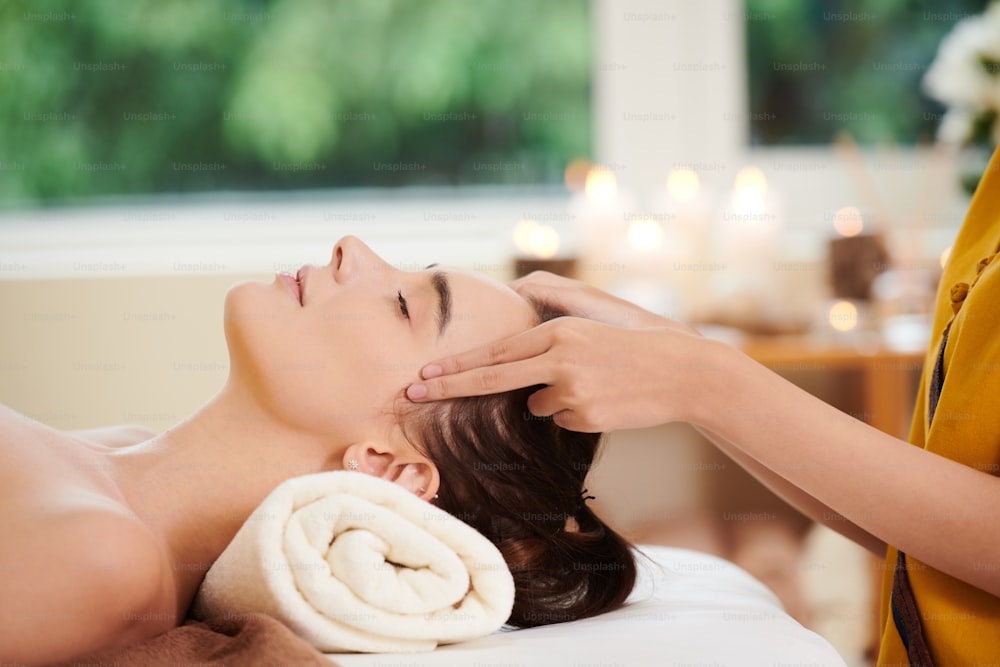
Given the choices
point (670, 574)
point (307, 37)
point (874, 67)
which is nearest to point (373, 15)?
point (307, 37)

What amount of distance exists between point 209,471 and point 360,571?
1.10ft

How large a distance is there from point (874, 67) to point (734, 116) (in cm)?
51

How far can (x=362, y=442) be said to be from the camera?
44.9 inches

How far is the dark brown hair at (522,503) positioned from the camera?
1.17 m

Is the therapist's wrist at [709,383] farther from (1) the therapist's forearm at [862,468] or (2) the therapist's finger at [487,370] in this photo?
(2) the therapist's finger at [487,370]

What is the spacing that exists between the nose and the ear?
25cm

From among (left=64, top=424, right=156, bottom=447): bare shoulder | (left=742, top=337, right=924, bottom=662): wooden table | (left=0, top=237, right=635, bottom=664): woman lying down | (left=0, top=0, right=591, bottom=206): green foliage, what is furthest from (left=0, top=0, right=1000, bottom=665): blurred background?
(left=0, top=237, right=635, bottom=664): woman lying down

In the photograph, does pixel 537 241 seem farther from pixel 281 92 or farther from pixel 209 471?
pixel 209 471

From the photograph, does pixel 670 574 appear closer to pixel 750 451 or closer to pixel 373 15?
pixel 750 451

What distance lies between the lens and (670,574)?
1343 millimetres

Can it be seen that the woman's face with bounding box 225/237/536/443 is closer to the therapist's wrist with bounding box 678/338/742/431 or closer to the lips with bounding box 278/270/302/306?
the lips with bounding box 278/270/302/306

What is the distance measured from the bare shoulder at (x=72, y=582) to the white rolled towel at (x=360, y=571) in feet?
0.33

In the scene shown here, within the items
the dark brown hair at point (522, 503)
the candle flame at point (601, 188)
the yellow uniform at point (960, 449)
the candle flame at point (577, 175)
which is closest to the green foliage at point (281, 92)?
the candle flame at point (577, 175)

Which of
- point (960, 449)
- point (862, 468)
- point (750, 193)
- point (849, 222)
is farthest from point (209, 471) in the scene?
point (849, 222)
